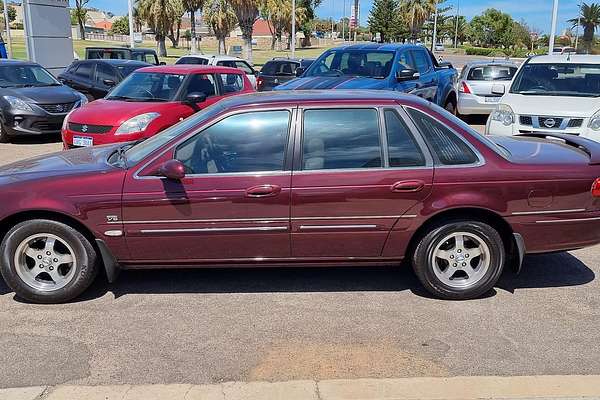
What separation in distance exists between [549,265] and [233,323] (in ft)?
9.69

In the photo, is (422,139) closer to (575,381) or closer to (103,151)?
(575,381)

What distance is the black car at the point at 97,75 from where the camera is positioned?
15211mm

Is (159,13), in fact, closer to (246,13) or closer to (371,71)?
(246,13)

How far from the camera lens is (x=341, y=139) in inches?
171

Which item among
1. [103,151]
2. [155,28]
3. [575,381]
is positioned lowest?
[575,381]

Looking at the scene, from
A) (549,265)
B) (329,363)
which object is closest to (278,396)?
(329,363)

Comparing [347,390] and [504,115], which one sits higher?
[504,115]

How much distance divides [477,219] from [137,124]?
564 centimetres

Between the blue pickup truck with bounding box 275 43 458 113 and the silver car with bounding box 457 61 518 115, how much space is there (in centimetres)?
275

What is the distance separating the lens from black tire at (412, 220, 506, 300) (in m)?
4.33

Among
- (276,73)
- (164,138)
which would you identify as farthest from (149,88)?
(276,73)

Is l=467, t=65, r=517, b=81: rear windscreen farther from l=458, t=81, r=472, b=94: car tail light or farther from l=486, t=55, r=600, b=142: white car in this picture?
l=486, t=55, r=600, b=142: white car

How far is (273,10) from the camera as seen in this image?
5222cm

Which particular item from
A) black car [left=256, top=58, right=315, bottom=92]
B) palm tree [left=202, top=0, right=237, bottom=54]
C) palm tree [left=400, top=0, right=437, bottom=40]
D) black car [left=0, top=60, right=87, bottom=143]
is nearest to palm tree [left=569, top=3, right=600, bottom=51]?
palm tree [left=400, top=0, right=437, bottom=40]
